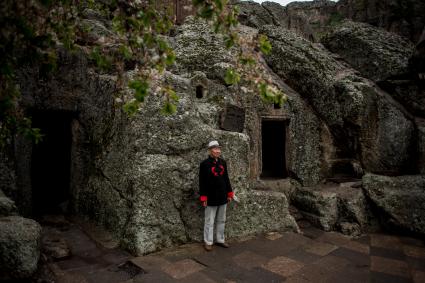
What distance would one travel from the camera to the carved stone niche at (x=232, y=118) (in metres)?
6.69

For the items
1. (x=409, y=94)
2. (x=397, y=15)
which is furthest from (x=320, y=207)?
(x=397, y=15)

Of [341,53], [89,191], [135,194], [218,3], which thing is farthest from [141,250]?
[341,53]

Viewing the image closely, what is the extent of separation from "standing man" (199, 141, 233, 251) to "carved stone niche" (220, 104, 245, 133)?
119 centimetres

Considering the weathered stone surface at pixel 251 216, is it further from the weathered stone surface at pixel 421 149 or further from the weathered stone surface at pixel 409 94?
the weathered stone surface at pixel 409 94

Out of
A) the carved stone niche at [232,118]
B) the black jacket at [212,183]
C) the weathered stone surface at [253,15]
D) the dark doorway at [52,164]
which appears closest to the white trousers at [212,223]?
the black jacket at [212,183]

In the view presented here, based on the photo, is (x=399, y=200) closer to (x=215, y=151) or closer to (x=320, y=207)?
(x=320, y=207)

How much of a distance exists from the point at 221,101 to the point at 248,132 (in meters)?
1.46

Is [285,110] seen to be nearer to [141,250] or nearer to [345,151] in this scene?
[345,151]

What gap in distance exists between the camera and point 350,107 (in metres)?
8.68

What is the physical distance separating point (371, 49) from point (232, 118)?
5750 millimetres

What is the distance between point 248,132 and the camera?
26.6 ft

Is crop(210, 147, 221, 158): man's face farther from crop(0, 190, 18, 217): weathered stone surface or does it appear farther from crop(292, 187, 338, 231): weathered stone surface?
crop(292, 187, 338, 231): weathered stone surface

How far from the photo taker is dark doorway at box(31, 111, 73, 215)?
845 centimetres

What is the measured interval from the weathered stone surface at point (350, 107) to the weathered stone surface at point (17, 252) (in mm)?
7757
